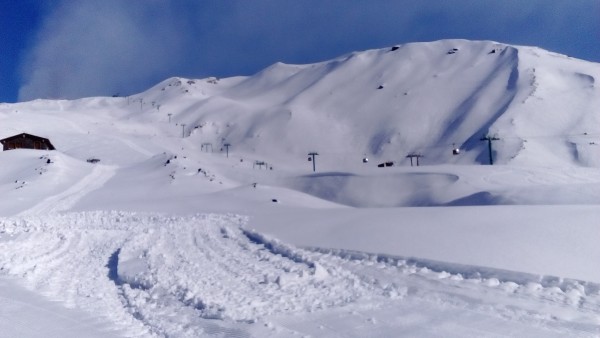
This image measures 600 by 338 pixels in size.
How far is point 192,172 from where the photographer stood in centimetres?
4369

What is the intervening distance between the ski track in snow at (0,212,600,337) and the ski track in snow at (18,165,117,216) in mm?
15769

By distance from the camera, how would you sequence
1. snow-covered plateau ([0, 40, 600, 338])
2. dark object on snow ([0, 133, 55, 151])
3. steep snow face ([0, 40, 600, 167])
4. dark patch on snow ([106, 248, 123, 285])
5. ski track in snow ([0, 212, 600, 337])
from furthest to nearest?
steep snow face ([0, 40, 600, 167]) < dark object on snow ([0, 133, 55, 151]) < dark patch on snow ([106, 248, 123, 285]) < snow-covered plateau ([0, 40, 600, 338]) < ski track in snow ([0, 212, 600, 337])

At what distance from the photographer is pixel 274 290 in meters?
7.92

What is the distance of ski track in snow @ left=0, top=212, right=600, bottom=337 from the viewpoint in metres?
6.05

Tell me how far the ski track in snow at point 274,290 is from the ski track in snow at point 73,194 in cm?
1577

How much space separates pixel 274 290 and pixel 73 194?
2995cm

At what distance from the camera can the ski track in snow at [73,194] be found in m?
27.7

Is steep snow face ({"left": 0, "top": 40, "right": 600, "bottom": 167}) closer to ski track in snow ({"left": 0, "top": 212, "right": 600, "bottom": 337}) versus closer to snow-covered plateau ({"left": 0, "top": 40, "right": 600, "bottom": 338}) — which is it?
snow-covered plateau ({"left": 0, "top": 40, "right": 600, "bottom": 338})

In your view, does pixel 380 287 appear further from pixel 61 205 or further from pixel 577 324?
pixel 61 205

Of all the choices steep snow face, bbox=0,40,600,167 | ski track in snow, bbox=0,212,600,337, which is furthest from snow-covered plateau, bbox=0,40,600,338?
steep snow face, bbox=0,40,600,167

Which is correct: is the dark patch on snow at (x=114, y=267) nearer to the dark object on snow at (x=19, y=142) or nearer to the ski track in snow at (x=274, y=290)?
the ski track in snow at (x=274, y=290)

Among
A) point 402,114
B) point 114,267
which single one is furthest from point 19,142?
point 402,114

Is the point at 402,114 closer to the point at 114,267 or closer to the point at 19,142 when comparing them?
the point at 19,142

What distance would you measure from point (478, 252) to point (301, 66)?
179 m
